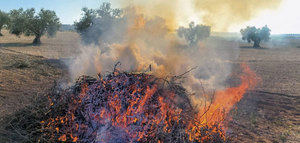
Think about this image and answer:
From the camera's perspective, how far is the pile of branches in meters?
4.85

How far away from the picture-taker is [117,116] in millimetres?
4953

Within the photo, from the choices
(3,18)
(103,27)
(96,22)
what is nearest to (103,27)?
(103,27)

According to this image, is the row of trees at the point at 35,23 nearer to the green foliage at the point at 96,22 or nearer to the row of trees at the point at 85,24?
the row of trees at the point at 85,24

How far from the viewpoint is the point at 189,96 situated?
7.02 metres

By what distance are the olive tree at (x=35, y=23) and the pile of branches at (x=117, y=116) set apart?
27.1 m

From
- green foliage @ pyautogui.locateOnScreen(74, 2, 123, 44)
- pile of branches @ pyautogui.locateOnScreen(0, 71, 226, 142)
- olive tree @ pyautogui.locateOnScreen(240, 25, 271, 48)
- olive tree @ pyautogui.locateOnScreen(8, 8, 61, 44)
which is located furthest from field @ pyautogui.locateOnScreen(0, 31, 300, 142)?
olive tree @ pyautogui.locateOnScreen(240, 25, 271, 48)

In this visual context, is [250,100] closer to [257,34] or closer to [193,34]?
[193,34]

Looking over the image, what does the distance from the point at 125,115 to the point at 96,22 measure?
55.6 ft

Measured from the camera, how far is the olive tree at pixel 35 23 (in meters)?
29.1

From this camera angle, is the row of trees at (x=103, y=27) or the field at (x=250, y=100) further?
the row of trees at (x=103, y=27)

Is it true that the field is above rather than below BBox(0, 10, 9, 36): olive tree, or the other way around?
below

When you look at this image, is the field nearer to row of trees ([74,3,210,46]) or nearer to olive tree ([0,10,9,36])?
row of trees ([74,3,210,46])

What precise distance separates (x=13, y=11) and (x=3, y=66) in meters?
25.8

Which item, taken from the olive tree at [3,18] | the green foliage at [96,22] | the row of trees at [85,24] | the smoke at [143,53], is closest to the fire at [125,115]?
the smoke at [143,53]
